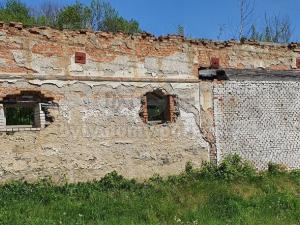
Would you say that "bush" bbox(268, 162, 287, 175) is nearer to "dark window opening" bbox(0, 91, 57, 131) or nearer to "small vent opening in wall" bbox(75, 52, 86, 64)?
"small vent opening in wall" bbox(75, 52, 86, 64)

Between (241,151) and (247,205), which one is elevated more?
(241,151)

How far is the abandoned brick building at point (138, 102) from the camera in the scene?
26.3 feet

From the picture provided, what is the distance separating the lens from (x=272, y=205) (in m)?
8.02

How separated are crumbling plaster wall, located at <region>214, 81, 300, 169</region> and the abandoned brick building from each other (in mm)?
23

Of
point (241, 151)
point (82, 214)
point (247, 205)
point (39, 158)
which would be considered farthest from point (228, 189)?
point (39, 158)

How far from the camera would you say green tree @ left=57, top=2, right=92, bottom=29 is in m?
19.8

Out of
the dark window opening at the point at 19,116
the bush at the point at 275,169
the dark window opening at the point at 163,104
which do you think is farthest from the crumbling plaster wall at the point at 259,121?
the dark window opening at the point at 19,116

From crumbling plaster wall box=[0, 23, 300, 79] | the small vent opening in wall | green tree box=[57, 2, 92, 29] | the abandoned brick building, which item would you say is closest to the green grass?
the abandoned brick building

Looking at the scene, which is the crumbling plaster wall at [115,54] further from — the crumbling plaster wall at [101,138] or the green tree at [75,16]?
the green tree at [75,16]

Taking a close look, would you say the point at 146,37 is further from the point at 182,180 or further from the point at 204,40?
the point at 182,180

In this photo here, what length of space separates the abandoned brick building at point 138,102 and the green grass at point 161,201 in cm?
46

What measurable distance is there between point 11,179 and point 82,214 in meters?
1.65

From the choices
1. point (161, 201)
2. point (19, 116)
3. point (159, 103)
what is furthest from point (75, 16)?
point (161, 201)

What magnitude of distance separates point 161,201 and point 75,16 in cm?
1428
